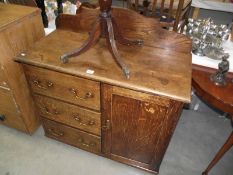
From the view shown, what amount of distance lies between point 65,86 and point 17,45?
0.42m

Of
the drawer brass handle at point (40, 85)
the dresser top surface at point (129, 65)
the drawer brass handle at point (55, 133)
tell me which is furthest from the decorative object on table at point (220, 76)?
the drawer brass handle at point (55, 133)

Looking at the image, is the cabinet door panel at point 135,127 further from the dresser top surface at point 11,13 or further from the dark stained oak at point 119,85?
the dresser top surface at point 11,13

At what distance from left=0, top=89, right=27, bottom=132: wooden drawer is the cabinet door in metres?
0.65

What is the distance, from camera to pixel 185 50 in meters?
1.08

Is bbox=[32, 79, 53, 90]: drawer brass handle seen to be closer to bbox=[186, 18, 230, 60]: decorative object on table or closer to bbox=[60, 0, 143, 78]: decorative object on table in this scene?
bbox=[60, 0, 143, 78]: decorative object on table

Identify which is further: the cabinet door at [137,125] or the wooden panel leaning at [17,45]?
the wooden panel leaning at [17,45]

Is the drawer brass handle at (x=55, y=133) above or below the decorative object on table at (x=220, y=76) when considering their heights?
below

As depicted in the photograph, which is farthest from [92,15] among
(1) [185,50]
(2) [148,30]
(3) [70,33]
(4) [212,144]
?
(4) [212,144]

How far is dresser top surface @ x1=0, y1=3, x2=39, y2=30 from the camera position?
105cm

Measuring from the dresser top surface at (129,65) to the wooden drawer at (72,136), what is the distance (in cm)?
50

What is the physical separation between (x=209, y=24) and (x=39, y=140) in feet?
4.95

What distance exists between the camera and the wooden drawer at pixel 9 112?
126 centimetres

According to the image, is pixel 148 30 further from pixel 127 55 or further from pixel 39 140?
pixel 39 140

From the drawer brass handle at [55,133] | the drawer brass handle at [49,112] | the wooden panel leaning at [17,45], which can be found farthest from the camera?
the drawer brass handle at [55,133]
